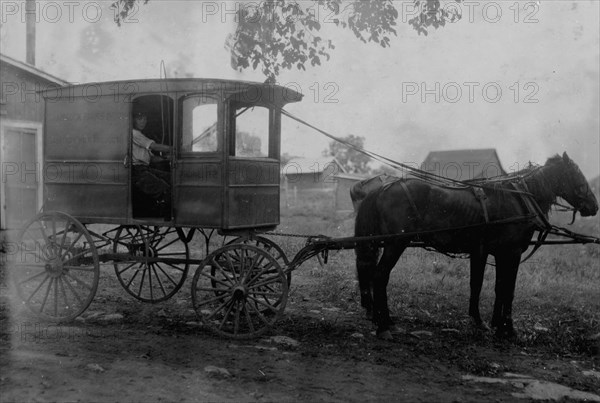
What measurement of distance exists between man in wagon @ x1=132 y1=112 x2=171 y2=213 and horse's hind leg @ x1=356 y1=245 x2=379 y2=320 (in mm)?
2431

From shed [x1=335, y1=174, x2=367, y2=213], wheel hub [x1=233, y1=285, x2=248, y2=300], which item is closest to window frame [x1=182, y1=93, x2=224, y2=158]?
wheel hub [x1=233, y1=285, x2=248, y2=300]

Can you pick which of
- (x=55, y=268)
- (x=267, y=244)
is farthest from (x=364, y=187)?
(x=55, y=268)

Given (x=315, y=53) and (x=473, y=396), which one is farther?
(x=315, y=53)

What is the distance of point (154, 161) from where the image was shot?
6.64 metres

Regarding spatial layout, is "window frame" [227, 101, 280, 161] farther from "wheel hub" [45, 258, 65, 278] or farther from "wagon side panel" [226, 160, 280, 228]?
"wheel hub" [45, 258, 65, 278]

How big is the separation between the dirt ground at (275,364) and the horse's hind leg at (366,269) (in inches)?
9.9

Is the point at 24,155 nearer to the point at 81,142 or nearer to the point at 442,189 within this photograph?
the point at 81,142

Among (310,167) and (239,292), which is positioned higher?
(310,167)

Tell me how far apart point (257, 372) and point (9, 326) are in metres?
3.11

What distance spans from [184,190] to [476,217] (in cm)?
337

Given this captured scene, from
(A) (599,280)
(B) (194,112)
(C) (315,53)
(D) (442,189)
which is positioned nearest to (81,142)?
(B) (194,112)

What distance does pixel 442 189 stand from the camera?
6.63 m

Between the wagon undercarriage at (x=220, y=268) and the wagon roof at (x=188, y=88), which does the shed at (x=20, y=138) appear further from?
the wagon roof at (x=188, y=88)

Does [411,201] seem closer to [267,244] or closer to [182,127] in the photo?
[267,244]
